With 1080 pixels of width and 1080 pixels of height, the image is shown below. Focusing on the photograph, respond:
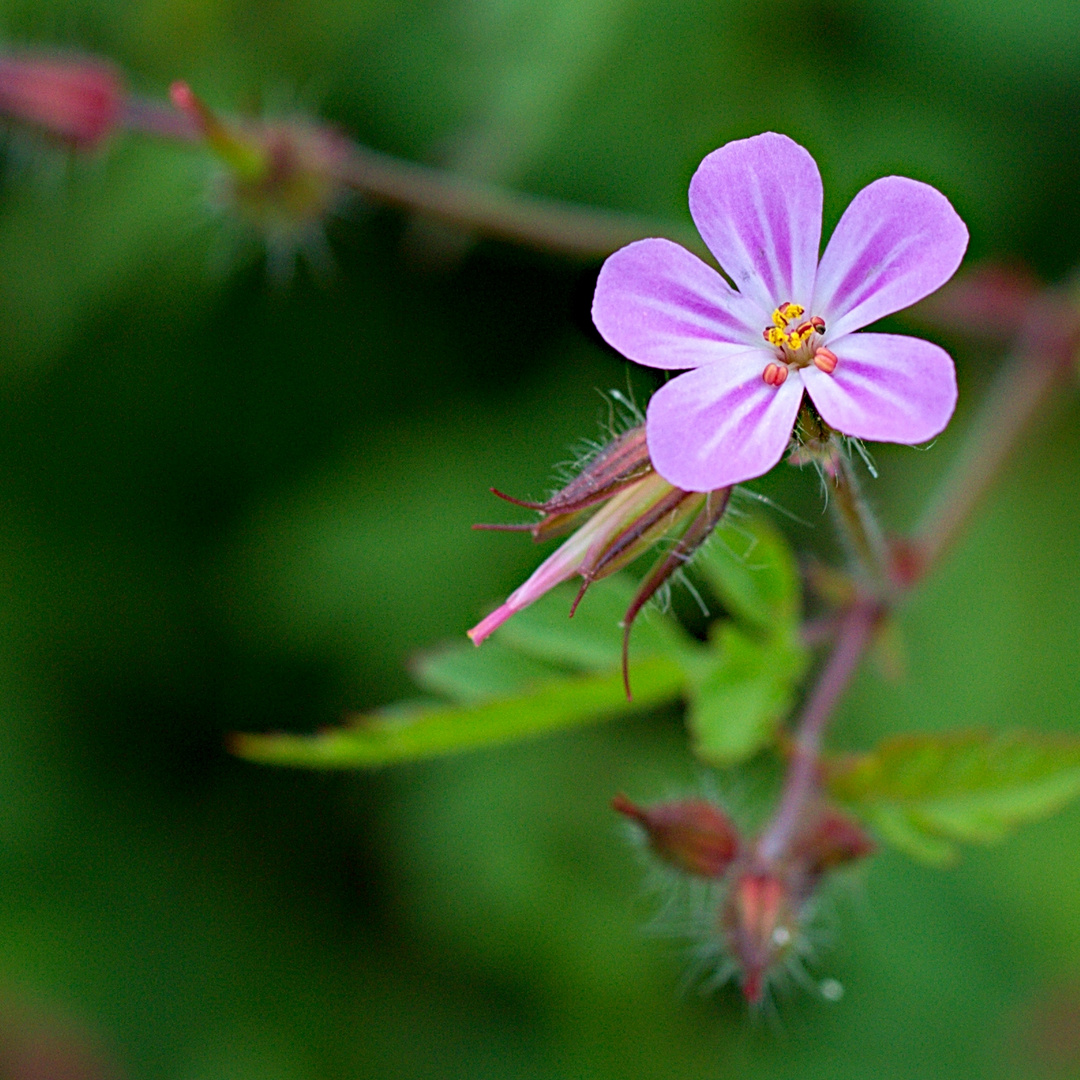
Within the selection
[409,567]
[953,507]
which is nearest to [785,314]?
[953,507]

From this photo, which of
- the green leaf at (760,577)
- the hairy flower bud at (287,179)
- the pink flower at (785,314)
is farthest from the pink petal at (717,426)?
the hairy flower bud at (287,179)

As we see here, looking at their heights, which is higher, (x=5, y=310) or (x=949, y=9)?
(x=949, y=9)

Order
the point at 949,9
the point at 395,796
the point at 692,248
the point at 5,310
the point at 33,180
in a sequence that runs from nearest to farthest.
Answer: the point at 692,248, the point at 33,180, the point at 949,9, the point at 5,310, the point at 395,796

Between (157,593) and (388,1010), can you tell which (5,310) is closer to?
(157,593)

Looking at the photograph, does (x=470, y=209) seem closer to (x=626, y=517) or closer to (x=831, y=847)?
(x=626, y=517)

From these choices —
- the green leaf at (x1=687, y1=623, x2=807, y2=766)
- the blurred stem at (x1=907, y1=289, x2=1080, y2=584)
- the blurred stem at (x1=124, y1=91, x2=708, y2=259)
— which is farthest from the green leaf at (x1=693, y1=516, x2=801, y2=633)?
the blurred stem at (x1=124, y1=91, x2=708, y2=259)

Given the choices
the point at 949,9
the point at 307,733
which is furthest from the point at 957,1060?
the point at 949,9
